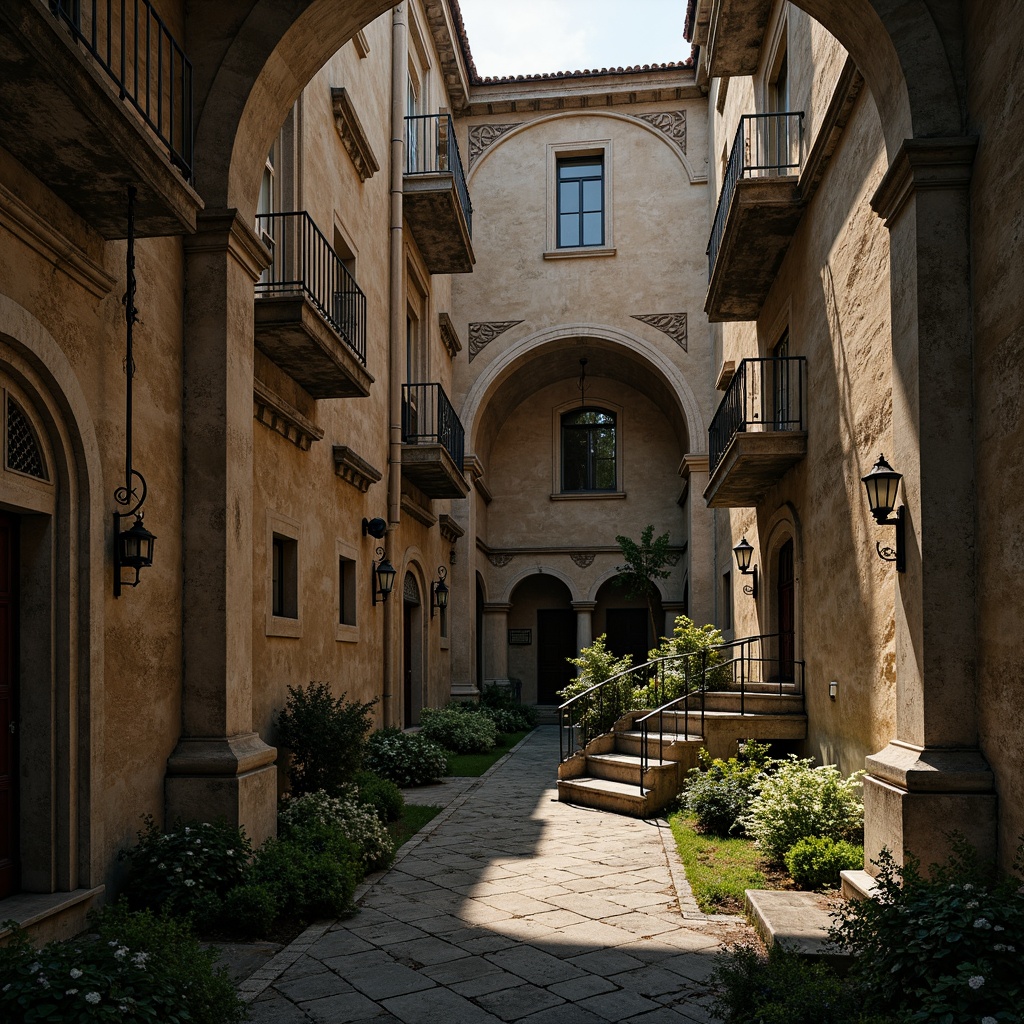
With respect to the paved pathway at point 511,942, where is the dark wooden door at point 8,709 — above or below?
above

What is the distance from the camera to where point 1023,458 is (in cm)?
508

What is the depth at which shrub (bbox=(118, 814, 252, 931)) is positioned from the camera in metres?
5.84

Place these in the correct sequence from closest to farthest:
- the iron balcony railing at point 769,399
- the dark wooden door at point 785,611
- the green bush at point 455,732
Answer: the iron balcony railing at point 769,399, the dark wooden door at point 785,611, the green bush at point 455,732

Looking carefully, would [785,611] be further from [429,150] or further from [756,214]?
[429,150]

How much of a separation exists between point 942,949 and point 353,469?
30.3 feet

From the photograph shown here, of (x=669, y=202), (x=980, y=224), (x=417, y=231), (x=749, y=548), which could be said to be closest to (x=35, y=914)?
(x=980, y=224)

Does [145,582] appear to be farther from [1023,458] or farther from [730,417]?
[730,417]

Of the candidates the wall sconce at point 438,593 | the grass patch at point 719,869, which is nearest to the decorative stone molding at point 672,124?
the wall sconce at point 438,593

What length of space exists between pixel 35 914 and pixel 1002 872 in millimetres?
5007

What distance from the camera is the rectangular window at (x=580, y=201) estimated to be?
22.4 metres

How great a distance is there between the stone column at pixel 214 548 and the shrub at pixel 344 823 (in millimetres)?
682

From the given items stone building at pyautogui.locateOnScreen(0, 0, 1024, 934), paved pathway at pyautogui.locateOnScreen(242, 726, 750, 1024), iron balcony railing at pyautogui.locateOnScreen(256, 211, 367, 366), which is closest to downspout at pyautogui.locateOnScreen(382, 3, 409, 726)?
stone building at pyautogui.locateOnScreen(0, 0, 1024, 934)

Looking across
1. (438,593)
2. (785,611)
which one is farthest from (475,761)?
(785,611)

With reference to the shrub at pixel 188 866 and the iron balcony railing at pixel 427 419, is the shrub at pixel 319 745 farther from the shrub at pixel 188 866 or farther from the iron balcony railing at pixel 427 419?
the iron balcony railing at pixel 427 419
